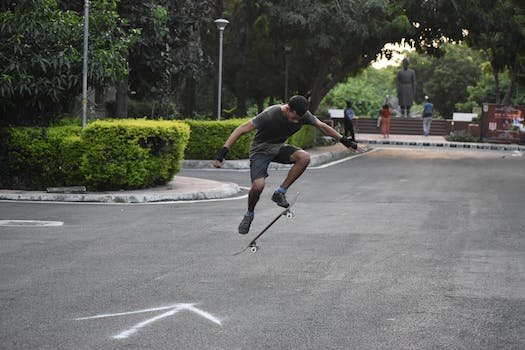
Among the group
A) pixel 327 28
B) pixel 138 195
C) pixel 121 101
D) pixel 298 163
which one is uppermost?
pixel 327 28

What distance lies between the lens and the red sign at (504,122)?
144ft

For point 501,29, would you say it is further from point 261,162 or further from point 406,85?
point 261,162

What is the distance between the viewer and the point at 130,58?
28.9 m

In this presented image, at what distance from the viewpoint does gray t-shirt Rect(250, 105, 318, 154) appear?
1127cm

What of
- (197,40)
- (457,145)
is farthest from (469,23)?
(197,40)

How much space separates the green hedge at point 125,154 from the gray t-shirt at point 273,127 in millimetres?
6974

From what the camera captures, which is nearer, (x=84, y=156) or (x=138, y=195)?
(x=138, y=195)

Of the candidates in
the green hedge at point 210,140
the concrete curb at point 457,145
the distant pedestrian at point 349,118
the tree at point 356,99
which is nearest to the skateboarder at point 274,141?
the green hedge at point 210,140

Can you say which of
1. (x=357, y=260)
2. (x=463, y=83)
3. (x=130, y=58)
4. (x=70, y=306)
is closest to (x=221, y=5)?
(x=130, y=58)

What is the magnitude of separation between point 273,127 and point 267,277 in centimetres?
252

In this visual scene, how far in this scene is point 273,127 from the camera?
1140 centimetres

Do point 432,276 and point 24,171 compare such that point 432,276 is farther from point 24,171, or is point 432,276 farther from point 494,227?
point 24,171

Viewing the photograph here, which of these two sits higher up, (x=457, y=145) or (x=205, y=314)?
(x=457, y=145)

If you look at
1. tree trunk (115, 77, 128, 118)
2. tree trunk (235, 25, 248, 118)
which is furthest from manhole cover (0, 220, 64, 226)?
tree trunk (235, 25, 248, 118)
